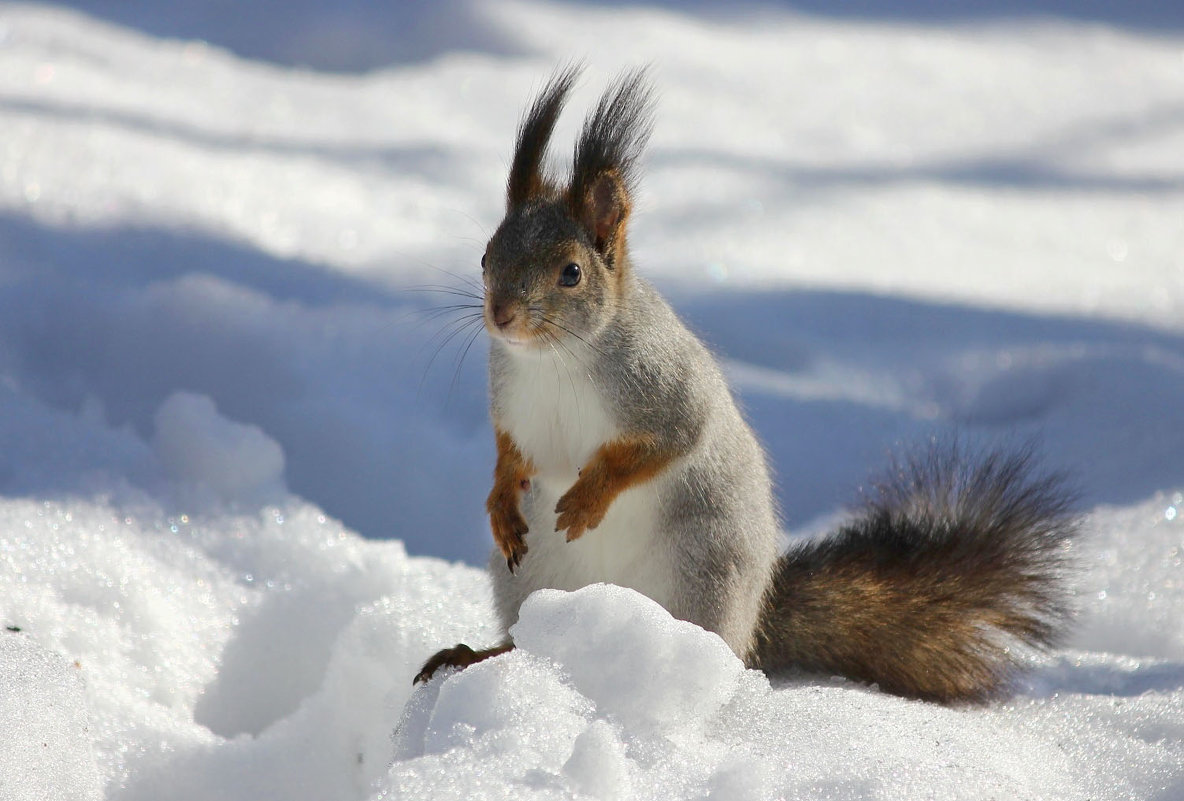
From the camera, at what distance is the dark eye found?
1443 millimetres

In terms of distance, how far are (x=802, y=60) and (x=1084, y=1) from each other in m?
1.15

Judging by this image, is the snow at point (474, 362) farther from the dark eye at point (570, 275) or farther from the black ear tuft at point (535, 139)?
the black ear tuft at point (535, 139)

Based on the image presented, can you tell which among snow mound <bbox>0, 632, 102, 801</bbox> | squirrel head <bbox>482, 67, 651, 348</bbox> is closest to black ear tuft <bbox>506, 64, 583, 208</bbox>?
squirrel head <bbox>482, 67, 651, 348</bbox>

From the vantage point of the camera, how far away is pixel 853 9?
445 cm

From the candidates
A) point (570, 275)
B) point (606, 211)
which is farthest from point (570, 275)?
point (606, 211)

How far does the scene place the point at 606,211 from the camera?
150 cm

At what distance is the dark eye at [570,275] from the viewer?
1.44m

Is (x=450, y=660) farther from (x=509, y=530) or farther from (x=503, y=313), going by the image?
(x=503, y=313)

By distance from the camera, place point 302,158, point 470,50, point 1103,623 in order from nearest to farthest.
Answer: point 1103,623
point 302,158
point 470,50

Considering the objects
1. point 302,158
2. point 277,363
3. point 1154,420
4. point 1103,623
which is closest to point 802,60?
point 302,158

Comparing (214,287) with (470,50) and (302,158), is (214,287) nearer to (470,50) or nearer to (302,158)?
(302,158)

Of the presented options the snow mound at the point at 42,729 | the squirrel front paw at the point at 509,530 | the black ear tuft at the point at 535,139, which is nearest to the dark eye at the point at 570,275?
the black ear tuft at the point at 535,139

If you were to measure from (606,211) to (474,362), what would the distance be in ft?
4.08

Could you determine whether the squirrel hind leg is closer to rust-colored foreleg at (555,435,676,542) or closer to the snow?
the snow
